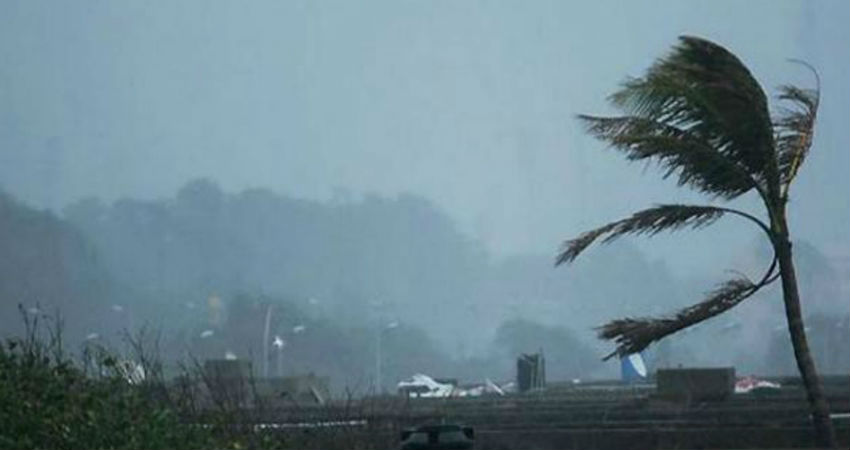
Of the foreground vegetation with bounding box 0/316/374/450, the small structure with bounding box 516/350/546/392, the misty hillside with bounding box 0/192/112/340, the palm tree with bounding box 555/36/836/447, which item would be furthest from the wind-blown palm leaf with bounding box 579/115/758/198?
the small structure with bounding box 516/350/546/392

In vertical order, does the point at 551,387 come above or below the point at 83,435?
above

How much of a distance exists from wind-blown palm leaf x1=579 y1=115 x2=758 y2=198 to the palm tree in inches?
0.4

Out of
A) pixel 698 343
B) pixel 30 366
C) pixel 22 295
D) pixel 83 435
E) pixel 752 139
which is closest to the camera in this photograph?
pixel 83 435

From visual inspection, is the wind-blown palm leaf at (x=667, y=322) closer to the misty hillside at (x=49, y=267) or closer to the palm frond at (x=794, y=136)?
the palm frond at (x=794, y=136)

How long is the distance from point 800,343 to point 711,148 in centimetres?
238

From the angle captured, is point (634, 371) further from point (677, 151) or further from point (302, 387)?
point (677, 151)

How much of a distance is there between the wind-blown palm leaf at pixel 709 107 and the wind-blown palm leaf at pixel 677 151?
0.06ft

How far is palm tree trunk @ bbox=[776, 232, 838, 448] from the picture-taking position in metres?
20.1

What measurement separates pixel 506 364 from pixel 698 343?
864 cm

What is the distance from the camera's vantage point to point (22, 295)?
33.0 metres

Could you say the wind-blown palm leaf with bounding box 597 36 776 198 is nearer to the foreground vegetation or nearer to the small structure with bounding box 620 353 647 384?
the foreground vegetation

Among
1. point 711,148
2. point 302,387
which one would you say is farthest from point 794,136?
point 302,387

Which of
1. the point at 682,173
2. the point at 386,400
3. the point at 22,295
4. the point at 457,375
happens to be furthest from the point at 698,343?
the point at 682,173

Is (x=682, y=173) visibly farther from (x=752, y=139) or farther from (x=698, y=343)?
(x=698, y=343)
